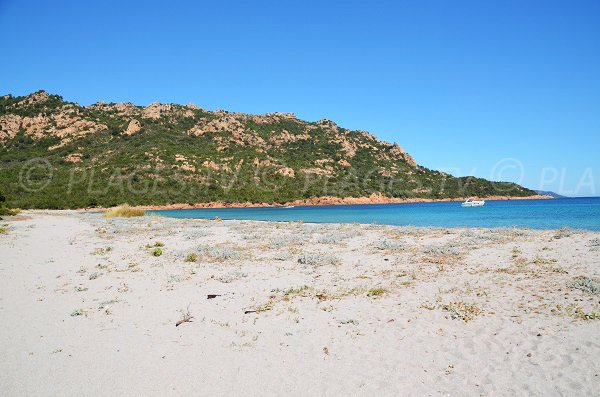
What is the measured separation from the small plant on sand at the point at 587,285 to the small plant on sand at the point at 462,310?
3.03m

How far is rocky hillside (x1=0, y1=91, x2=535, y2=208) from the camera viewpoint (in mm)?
73000

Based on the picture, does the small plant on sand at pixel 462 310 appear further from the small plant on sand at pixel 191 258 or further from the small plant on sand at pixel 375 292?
the small plant on sand at pixel 191 258

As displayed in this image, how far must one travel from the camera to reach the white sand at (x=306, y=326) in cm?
547

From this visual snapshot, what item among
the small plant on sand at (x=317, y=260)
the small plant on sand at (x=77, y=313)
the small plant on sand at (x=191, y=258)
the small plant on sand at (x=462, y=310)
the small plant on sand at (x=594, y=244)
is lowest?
the small plant on sand at (x=77, y=313)

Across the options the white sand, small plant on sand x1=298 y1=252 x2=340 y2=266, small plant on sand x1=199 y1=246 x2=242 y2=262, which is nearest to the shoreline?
small plant on sand x1=199 y1=246 x2=242 y2=262

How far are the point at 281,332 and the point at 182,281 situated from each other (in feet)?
16.6

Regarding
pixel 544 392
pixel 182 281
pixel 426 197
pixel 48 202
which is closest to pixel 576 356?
pixel 544 392

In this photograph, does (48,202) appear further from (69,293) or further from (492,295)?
(492,295)

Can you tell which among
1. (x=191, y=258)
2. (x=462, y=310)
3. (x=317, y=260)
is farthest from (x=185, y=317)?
(x=191, y=258)

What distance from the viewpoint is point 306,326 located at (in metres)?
7.54

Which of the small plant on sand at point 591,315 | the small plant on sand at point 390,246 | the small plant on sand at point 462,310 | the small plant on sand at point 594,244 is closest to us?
the small plant on sand at point 591,315

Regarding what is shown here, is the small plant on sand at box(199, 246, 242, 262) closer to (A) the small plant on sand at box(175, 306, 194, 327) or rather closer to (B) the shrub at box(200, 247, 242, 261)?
(B) the shrub at box(200, 247, 242, 261)

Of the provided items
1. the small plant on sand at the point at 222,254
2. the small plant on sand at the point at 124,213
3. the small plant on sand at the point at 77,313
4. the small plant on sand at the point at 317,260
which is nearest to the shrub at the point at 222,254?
the small plant on sand at the point at 222,254

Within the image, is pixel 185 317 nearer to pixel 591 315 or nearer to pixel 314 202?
pixel 591 315
